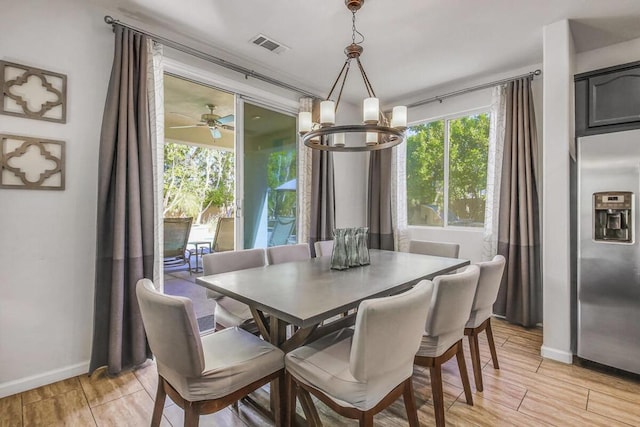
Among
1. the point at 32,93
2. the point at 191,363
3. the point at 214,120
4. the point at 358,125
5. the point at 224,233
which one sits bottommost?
the point at 191,363

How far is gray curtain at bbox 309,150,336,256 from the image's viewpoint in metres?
3.68

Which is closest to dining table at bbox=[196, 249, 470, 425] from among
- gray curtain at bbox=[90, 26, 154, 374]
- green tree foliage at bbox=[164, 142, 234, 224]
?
gray curtain at bbox=[90, 26, 154, 374]

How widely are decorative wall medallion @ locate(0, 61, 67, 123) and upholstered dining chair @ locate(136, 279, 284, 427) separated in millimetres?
1599

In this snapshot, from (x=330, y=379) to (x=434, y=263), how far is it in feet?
4.63

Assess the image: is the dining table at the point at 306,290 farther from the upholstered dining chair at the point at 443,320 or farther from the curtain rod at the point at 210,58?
the curtain rod at the point at 210,58

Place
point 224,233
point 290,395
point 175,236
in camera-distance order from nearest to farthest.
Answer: point 290,395 → point 175,236 → point 224,233

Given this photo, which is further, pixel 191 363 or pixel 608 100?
pixel 608 100

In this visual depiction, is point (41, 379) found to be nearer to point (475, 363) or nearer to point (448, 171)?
point (475, 363)

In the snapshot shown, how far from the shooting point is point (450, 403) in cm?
186

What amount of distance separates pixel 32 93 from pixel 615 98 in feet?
13.5

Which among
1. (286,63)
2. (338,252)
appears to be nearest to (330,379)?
(338,252)

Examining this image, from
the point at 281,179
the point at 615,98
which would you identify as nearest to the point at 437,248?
the point at 615,98

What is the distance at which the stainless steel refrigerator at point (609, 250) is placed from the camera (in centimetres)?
211

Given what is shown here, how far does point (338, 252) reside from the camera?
2178mm
